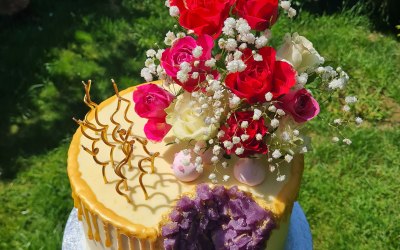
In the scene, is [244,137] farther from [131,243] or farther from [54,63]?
[54,63]

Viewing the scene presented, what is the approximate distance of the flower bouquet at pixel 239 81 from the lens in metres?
2.29

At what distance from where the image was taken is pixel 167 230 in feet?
8.00

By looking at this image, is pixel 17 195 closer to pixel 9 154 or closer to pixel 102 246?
pixel 9 154

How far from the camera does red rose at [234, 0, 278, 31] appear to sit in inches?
91.7

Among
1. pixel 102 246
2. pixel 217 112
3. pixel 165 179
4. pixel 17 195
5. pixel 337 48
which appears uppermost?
pixel 217 112

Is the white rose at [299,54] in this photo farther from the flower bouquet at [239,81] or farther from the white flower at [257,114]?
the white flower at [257,114]

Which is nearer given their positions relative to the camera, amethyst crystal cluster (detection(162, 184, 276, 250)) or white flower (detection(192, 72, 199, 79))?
white flower (detection(192, 72, 199, 79))

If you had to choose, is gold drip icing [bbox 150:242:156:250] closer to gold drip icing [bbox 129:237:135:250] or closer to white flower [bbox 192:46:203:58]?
gold drip icing [bbox 129:237:135:250]

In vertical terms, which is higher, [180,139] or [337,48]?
[180,139]

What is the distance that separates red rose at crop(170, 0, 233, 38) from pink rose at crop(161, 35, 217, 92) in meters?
0.05

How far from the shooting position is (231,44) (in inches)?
89.2

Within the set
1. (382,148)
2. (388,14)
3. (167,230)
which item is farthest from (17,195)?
(388,14)

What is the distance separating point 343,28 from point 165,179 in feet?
11.4

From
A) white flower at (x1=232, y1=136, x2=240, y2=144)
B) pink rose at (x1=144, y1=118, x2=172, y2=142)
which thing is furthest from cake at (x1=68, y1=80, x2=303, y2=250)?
white flower at (x1=232, y1=136, x2=240, y2=144)
